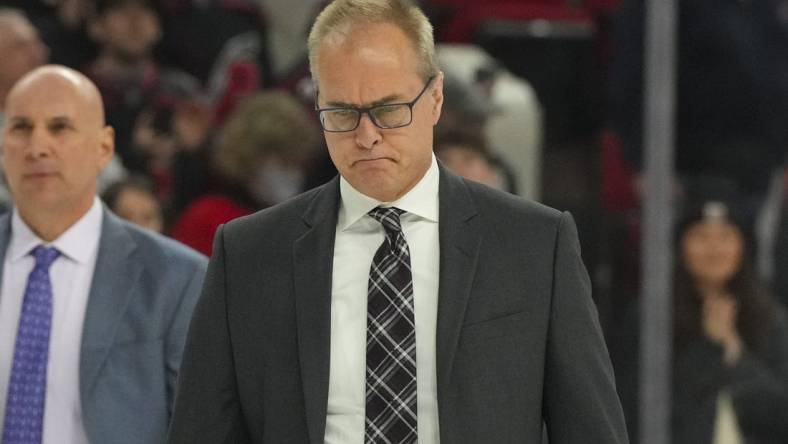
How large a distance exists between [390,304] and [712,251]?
3.21 metres

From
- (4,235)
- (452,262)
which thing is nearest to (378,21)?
(452,262)

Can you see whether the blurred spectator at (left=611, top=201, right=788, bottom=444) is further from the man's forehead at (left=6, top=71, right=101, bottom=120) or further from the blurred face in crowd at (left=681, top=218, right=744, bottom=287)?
the man's forehead at (left=6, top=71, right=101, bottom=120)

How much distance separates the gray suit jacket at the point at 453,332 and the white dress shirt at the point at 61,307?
86 cm

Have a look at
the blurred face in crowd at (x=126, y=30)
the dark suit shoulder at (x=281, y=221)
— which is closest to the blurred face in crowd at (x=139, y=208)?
the blurred face in crowd at (x=126, y=30)

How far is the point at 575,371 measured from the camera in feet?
9.31

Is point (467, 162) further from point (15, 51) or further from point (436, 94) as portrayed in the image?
point (436, 94)

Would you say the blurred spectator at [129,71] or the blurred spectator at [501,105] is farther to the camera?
the blurred spectator at [129,71]

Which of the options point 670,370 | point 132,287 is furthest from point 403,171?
point 670,370

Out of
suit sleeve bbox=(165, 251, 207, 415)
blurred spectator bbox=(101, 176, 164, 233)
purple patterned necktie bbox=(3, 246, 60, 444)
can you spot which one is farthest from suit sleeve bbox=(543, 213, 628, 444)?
blurred spectator bbox=(101, 176, 164, 233)

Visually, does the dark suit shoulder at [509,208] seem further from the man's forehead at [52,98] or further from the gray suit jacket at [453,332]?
the man's forehead at [52,98]

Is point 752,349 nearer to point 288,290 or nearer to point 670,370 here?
point 670,370

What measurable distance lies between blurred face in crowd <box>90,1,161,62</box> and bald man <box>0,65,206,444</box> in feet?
8.62

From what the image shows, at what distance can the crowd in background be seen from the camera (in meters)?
5.73

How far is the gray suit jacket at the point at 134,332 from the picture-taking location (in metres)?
3.68
